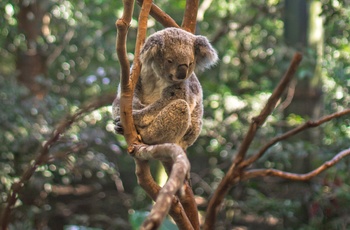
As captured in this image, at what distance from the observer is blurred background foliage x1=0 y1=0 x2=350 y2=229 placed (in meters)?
4.30

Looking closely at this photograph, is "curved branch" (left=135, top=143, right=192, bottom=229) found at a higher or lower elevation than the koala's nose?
higher

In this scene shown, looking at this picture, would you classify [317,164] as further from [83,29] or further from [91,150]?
[83,29]

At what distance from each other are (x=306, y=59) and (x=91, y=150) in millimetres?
2220

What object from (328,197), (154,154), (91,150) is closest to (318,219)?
(328,197)

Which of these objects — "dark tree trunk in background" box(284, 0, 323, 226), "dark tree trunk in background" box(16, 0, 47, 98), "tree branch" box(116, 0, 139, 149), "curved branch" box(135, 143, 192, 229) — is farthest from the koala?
"dark tree trunk in background" box(16, 0, 47, 98)

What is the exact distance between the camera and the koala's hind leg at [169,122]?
98.0 inches

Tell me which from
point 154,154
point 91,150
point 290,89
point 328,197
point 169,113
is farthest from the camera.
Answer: point 290,89

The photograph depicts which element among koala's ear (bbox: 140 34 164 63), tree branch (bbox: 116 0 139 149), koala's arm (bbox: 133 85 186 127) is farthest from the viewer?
koala's arm (bbox: 133 85 186 127)

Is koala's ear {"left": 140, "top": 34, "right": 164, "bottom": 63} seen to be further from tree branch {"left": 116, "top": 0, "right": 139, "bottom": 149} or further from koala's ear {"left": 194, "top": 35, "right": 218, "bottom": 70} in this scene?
tree branch {"left": 116, "top": 0, "right": 139, "bottom": 149}

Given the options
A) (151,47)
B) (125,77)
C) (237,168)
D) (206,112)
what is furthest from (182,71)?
(206,112)

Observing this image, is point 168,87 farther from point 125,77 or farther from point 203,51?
point 125,77

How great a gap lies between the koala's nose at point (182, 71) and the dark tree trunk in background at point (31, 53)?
11.3ft

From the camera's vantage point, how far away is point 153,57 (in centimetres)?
252

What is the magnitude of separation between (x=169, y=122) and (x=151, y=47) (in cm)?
40
